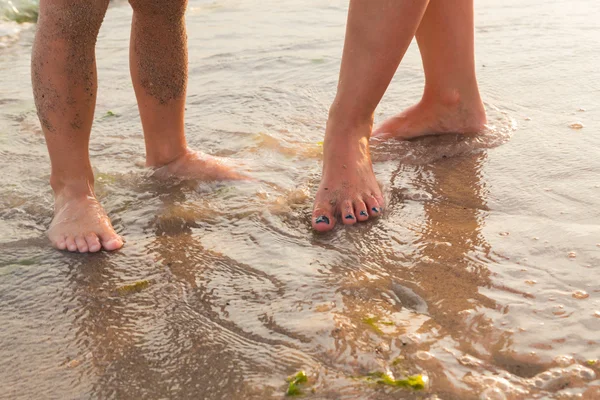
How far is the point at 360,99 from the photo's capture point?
2.33 metres

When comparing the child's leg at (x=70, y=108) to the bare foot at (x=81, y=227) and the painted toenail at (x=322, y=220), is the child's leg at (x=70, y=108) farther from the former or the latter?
the painted toenail at (x=322, y=220)

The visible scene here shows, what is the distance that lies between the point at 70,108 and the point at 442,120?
1.44 metres

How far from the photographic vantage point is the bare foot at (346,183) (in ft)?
7.14

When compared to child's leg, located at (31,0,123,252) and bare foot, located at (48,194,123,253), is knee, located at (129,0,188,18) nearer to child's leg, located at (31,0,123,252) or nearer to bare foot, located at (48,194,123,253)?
child's leg, located at (31,0,123,252)

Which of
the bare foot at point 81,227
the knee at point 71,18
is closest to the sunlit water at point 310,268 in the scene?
the bare foot at point 81,227

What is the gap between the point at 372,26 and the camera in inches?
88.8

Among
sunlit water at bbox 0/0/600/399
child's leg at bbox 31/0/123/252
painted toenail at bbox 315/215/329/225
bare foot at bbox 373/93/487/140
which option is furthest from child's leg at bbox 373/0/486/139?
child's leg at bbox 31/0/123/252

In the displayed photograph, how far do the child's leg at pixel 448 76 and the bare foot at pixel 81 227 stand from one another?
1.20 m

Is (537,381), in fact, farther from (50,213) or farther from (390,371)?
(50,213)

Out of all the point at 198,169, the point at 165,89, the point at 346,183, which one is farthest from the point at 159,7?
the point at 346,183

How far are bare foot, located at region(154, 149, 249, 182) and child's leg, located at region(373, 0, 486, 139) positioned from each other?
676 mm

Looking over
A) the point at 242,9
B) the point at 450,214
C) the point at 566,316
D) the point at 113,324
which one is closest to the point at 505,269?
the point at 566,316

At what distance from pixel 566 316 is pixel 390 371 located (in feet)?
1.46

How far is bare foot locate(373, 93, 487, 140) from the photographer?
287cm
